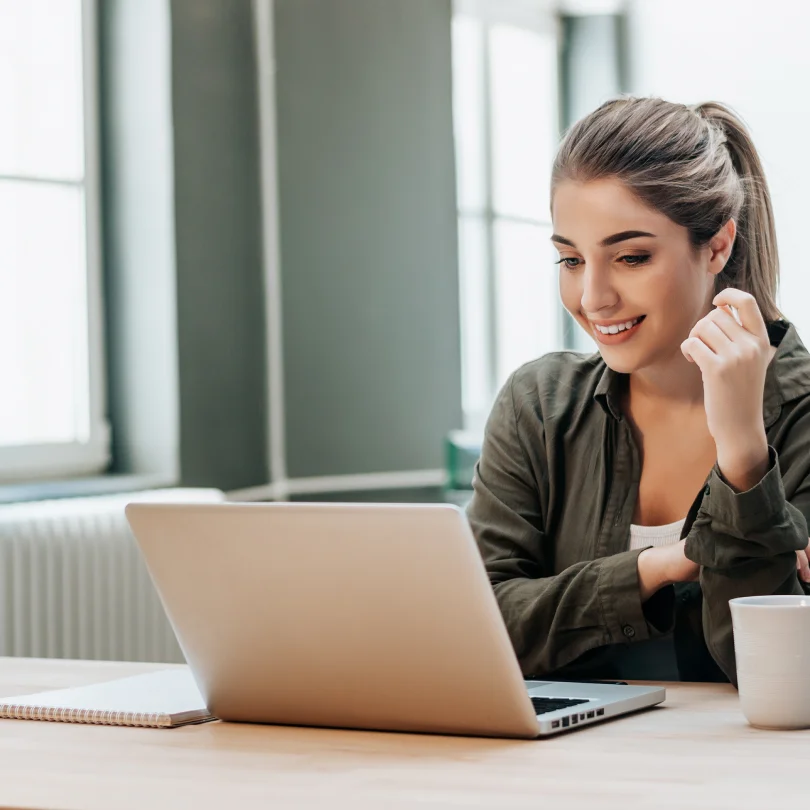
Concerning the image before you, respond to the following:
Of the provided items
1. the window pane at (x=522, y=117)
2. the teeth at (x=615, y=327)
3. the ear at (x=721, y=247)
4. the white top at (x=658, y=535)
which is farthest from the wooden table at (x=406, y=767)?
the window pane at (x=522, y=117)

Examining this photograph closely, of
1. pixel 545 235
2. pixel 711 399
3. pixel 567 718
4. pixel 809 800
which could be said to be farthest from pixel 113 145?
pixel 809 800

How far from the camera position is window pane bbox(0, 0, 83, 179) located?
3291mm

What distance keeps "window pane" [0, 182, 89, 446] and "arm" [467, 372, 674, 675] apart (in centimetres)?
172

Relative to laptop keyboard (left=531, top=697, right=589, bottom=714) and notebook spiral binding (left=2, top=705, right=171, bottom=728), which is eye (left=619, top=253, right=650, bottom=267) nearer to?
laptop keyboard (left=531, top=697, right=589, bottom=714)

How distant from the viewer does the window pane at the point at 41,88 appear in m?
3.29

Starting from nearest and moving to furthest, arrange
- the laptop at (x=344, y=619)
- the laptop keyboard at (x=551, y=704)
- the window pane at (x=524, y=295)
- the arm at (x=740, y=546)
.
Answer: the laptop at (x=344, y=619) < the laptop keyboard at (x=551, y=704) < the arm at (x=740, y=546) < the window pane at (x=524, y=295)

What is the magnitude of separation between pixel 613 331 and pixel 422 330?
2436 mm

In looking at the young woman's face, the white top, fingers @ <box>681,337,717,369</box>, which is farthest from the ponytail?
fingers @ <box>681,337,717,369</box>

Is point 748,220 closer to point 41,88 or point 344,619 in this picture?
point 344,619

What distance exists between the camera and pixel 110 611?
308 centimetres

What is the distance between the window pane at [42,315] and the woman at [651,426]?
1.70m

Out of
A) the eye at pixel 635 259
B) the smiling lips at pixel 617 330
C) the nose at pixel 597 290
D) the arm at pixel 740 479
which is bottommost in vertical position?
the arm at pixel 740 479

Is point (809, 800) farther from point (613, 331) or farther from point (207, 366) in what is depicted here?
point (207, 366)

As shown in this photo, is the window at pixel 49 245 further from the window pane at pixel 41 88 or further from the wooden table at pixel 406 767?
the wooden table at pixel 406 767
